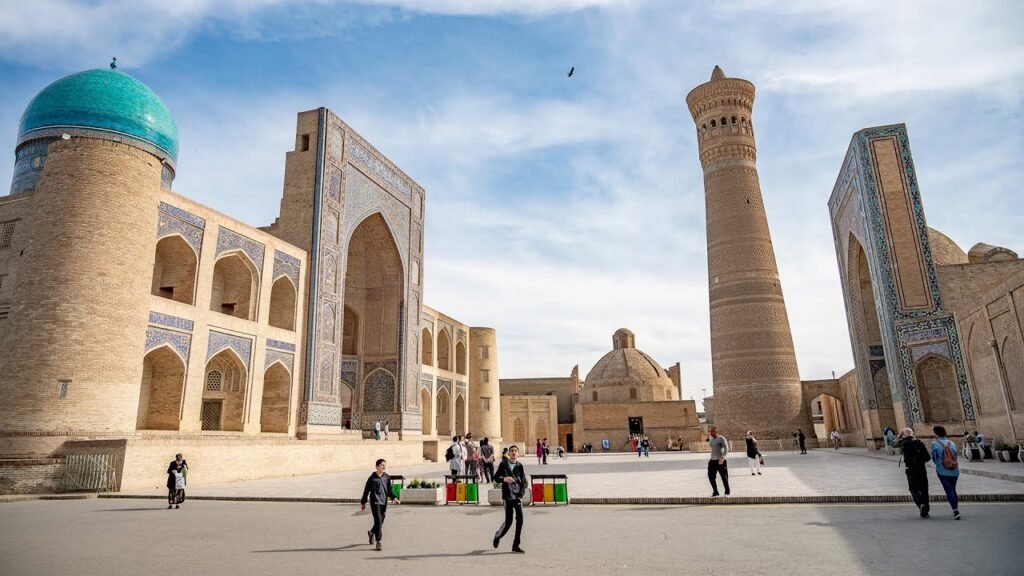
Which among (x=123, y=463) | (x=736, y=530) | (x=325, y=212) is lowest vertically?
(x=736, y=530)

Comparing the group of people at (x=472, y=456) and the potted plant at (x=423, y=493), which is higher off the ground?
the group of people at (x=472, y=456)

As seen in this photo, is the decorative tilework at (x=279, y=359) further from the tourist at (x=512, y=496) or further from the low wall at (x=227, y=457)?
the tourist at (x=512, y=496)

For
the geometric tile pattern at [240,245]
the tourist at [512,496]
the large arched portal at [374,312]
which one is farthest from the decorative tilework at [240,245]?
the tourist at [512,496]

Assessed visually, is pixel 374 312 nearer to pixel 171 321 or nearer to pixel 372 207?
pixel 372 207

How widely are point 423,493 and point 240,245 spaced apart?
30.0 ft

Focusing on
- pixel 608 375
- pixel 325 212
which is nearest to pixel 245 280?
pixel 325 212

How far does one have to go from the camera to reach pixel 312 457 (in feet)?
46.0

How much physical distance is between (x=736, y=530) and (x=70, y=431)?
32.3ft

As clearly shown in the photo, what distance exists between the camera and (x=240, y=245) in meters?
14.5

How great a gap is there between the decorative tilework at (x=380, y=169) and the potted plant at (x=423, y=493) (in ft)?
40.5

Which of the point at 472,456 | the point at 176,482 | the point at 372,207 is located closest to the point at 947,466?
the point at 472,456

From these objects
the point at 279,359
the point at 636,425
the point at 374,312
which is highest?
the point at 374,312

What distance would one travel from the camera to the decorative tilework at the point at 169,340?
11.9 m

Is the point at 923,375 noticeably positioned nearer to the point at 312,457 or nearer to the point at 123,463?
the point at 312,457
